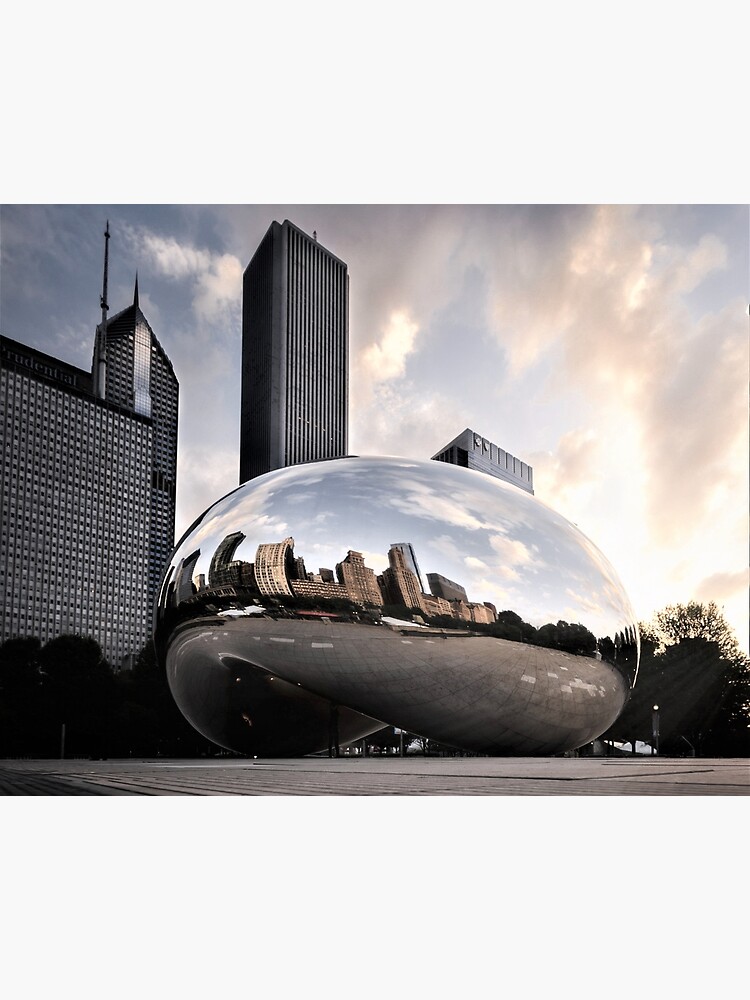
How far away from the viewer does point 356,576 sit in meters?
9.05

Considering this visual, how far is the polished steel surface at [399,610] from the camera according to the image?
904 cm

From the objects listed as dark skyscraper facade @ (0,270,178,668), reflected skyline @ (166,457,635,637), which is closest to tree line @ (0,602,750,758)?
dark skyscraper facade @ (0,270,178,668)

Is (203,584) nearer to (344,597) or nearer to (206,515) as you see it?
(206,515)

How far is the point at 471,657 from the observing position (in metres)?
9.16

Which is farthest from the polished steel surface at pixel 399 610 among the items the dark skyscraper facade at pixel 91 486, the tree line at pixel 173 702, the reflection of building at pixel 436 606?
the dark skyscraper facade at pixel 91 486

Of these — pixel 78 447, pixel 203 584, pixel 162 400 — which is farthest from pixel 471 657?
pixel 78 447

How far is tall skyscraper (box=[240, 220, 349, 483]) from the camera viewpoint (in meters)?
14.7

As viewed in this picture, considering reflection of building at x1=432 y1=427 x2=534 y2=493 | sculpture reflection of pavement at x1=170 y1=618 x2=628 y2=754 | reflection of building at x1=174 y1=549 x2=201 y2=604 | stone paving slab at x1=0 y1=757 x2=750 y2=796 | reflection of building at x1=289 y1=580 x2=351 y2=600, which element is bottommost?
stone paving slab at x1=0 y1=757 x2=750 y2=796

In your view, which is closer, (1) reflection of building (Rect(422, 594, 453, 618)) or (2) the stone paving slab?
(2) the stone paving slab

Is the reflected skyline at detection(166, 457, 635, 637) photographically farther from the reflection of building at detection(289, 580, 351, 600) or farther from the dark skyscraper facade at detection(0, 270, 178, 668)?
the dark skyscraper facade at detection(0, 270, 178, 668)

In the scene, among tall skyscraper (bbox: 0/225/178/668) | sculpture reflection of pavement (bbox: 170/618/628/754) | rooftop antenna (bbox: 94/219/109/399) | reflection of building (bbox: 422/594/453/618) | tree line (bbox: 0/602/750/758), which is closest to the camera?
reflection of building (bbox: 422/594/453/618)

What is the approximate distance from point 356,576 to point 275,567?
0.92 meters

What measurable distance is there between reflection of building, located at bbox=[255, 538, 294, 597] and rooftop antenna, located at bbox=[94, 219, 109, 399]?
8.12 meters

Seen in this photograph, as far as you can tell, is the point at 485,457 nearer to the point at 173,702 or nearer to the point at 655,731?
the point at 655,731
